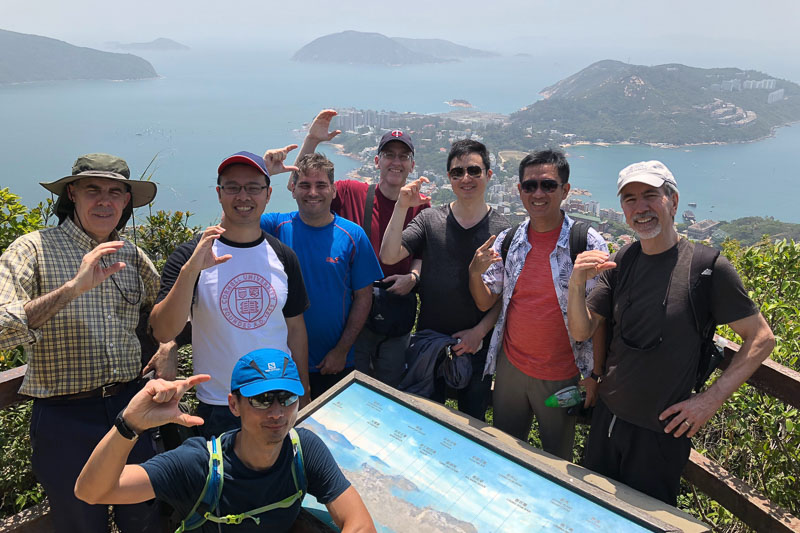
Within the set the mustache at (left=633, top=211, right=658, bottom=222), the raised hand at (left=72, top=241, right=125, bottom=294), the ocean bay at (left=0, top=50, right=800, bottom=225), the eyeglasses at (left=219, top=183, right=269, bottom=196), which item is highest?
the mustache at (left=633, top=211, right=658, bottom=222)

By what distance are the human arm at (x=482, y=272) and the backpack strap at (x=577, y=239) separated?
41 cm

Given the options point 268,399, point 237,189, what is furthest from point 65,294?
point 268,399

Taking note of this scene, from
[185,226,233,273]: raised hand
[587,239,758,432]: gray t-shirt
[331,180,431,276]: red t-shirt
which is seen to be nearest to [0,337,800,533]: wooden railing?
[587,239,758,432]: gray t-shirt

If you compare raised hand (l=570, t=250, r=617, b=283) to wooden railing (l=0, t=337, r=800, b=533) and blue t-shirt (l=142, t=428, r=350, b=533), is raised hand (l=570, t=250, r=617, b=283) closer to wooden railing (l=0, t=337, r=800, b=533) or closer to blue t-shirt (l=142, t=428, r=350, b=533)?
wooden railing (l=0, t=337, r=800, b=533)

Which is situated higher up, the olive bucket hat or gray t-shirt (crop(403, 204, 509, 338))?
the olive bucket hat

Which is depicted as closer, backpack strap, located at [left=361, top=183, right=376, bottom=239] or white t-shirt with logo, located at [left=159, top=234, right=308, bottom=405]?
white t-shirt with logo, located at [left=159, top=234, right=308, bottom=405]

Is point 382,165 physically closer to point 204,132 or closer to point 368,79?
point 204,132

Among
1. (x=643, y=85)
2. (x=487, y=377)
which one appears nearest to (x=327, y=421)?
(x=487, y=377)

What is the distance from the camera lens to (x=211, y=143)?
74.1 meters

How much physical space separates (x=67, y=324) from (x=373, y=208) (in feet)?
7.42

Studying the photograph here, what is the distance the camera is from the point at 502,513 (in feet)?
7.39

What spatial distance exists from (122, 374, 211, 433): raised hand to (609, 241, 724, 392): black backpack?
2.24 meters

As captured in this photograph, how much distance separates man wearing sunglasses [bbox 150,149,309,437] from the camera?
2.84 metres

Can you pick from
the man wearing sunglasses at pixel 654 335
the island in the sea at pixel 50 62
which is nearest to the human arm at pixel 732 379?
the man wearing sunglasses at pixel 654 335
